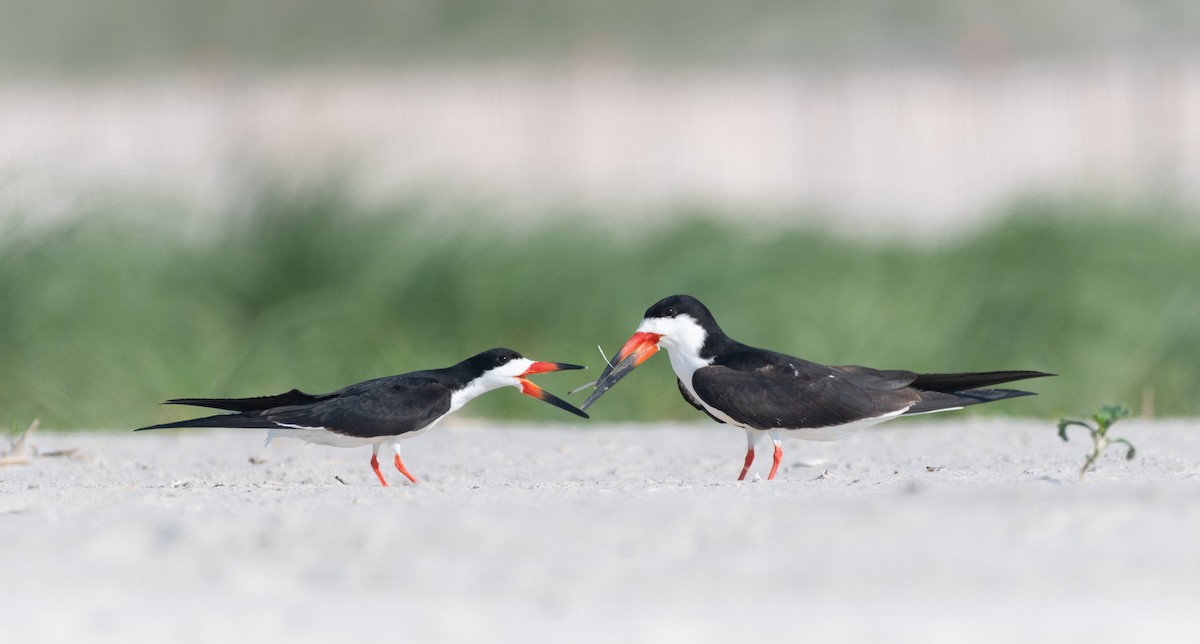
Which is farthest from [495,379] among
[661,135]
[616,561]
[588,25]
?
Result: [588,25]

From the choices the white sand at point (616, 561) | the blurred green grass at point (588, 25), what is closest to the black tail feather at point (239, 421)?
the white sand at point (616, 561)

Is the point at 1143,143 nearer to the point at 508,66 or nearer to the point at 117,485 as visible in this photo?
the point at 508,66

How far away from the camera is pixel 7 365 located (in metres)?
7.72

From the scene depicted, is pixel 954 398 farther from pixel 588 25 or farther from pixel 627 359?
pixel 588 25

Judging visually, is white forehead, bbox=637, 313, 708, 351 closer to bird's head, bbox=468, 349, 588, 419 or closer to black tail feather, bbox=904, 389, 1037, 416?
bird's head, bbox=468, 349, 588, 419

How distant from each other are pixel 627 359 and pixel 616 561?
1.80 m

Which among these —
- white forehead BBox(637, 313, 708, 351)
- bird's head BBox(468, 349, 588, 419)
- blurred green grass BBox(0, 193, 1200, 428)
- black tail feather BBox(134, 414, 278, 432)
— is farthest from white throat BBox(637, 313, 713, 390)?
blurred green grass BBox(0, 193, 1200, 428)

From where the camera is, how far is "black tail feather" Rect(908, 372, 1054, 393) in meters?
4.62

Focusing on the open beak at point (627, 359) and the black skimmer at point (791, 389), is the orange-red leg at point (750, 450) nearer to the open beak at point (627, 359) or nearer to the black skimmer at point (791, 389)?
the black skimmer at point (791, 389)

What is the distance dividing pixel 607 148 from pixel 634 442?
21.2 ft

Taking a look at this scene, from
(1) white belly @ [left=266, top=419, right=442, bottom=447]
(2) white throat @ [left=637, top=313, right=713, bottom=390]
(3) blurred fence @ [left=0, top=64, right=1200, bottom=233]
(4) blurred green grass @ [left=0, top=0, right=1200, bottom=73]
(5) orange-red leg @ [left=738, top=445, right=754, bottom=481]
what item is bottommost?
(5) orange-red leg @ [left=738, top=445, right=754, bottom=481]

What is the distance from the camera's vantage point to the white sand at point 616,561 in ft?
9.34

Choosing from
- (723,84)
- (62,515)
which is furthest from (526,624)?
(723,84)

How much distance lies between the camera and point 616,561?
128 inches
